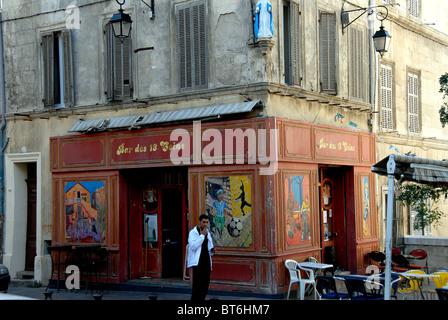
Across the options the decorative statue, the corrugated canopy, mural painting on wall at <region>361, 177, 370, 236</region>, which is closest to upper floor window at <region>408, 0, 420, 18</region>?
mural painting on wall at <region>361, 177, 370, 236</region>

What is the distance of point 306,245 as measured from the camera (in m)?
13.7

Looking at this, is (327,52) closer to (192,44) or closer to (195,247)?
(192,44)

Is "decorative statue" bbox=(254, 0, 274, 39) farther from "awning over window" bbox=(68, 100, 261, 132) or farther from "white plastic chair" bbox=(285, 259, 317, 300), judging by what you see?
"white plastic chair" bbox=(285, 259, 317, 300)

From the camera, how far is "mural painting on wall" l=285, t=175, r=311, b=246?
1319cm

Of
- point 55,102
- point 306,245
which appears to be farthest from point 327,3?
point 55,102

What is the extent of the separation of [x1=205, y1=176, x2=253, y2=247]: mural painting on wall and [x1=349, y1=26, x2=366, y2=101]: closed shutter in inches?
184

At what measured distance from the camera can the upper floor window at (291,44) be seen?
13895 mm

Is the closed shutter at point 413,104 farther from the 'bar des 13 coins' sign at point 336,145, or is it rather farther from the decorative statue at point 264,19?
the decorative statue at point 264,19

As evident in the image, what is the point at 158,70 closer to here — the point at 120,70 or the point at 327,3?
the point at 120,70

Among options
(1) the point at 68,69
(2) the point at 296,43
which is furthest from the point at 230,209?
(1) the point at 68,69

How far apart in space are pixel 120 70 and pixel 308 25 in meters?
4.46

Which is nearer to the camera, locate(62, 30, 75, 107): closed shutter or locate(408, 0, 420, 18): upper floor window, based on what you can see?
locate(62, 30, 75, 107): closed shutter

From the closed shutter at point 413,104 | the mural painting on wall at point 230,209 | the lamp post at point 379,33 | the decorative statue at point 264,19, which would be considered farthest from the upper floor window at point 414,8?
the mural painting on wall at point 230,209

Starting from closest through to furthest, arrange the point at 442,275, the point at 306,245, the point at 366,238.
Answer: the point at 442,275 → the point at 306,245 → the point at 366,238
